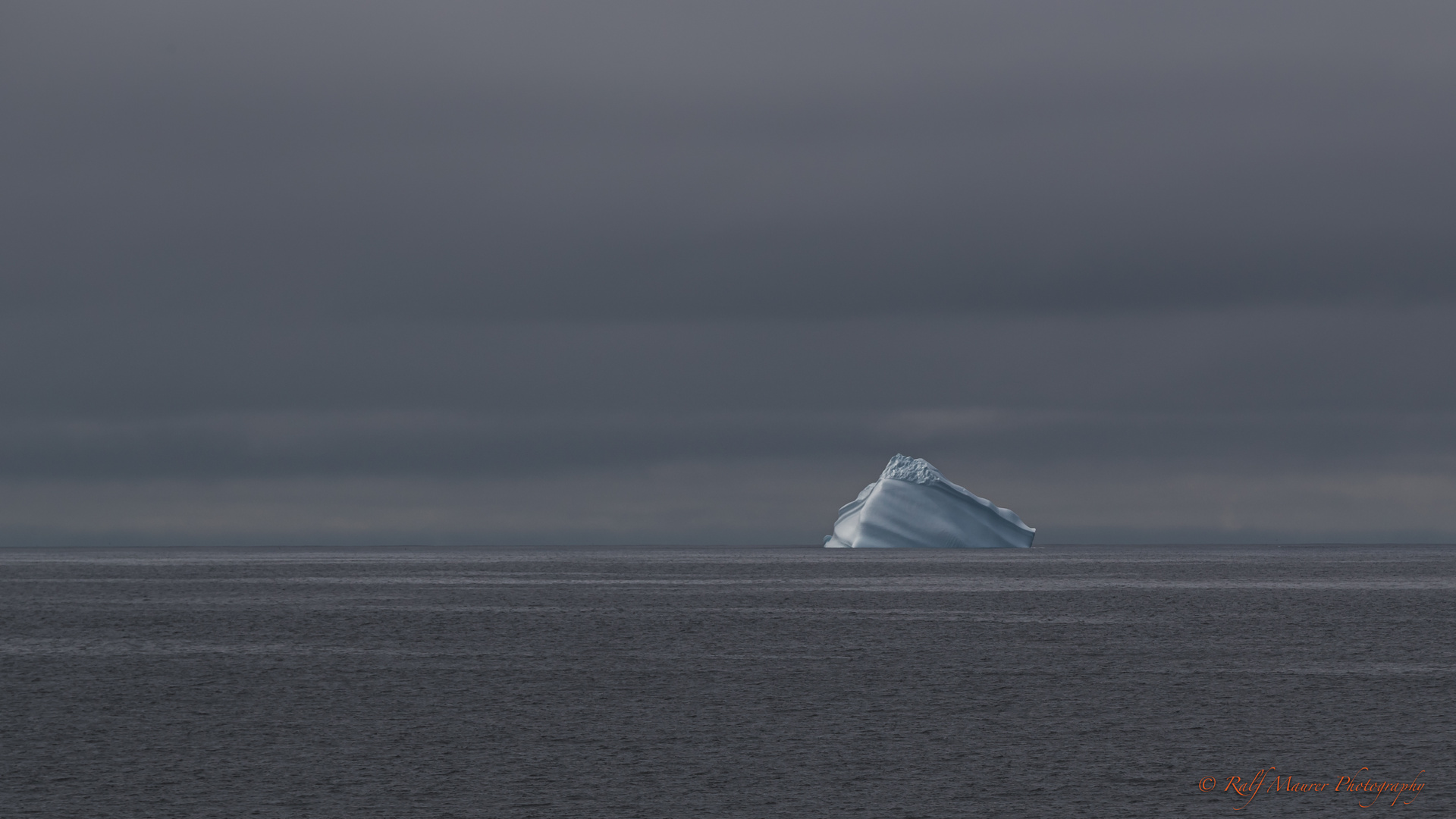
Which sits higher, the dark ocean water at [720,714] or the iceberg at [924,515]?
the iceberg at [924,515]

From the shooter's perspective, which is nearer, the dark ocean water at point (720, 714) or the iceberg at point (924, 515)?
the dark ocean water at point (720, 714)

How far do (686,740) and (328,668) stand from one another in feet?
38.0

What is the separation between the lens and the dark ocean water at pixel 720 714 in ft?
43.4

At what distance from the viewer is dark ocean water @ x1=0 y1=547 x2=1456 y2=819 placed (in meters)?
13.2

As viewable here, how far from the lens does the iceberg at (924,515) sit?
4540 inches

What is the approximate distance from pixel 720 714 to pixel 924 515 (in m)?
98.9

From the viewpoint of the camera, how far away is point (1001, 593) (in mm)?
63562

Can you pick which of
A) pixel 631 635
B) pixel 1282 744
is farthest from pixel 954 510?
pixel 1282 744

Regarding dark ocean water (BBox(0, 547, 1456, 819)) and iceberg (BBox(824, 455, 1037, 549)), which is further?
iceberg (BBox(824, 455, 1037, 549))

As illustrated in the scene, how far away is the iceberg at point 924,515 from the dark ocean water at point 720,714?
71.8 meters

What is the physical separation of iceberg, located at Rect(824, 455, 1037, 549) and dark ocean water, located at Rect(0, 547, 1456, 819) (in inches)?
2826

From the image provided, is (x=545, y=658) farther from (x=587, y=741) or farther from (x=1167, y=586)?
(x=1167, y=586)

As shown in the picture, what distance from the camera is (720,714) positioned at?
1897 centimetres

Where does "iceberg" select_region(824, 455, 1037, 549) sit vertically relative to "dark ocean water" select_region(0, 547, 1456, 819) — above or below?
above
